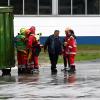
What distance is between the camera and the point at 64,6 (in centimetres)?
5131

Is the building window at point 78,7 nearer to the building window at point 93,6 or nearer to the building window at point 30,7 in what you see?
the building window at point 93,6

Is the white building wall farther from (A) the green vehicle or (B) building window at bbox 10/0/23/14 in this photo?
(A) the green vehicle

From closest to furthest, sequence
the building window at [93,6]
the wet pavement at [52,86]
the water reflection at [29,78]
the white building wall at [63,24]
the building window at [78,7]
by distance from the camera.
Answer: the wet pavement at [52,86], the water reflection at [29,78], the white building wall at [63,24], the building window at [78,7], the building window at [93,6]

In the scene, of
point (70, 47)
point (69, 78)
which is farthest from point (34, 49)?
point (69, 78)

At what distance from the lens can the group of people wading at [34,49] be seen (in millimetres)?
25156

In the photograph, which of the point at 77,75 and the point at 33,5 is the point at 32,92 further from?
the point at 33,5

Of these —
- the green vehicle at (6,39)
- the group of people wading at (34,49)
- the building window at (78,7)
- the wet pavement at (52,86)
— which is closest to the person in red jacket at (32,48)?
the group of people wading at (34,49)

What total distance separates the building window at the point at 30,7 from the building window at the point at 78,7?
110 inches

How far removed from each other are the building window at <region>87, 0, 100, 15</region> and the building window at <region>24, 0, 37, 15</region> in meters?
3.90

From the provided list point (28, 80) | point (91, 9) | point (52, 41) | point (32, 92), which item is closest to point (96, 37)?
point (91, 9)

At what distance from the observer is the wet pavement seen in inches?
667

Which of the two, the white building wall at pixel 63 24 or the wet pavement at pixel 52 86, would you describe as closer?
the wet pavement at pixel 52 86

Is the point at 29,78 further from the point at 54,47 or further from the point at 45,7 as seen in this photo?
the point at 45,7

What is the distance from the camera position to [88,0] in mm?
51062
